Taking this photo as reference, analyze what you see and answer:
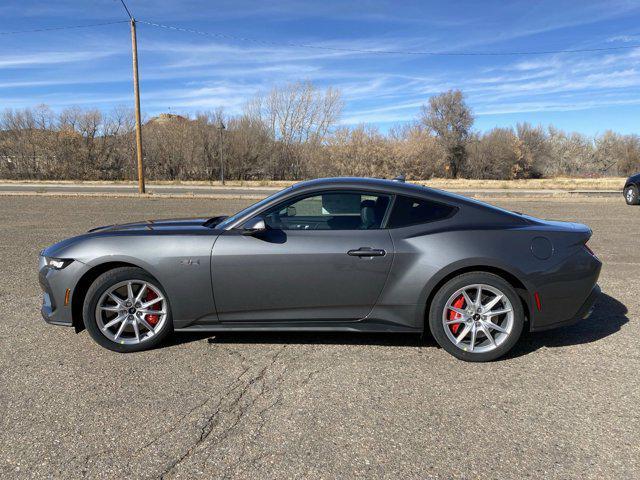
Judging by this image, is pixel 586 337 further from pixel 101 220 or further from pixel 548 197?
pixel 548 197

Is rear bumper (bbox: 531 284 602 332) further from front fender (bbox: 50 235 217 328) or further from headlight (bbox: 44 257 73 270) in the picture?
headlight (bbox: 44 257 73 270)

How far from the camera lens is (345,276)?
3557mm

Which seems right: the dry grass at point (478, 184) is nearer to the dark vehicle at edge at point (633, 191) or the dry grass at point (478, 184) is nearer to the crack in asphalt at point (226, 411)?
the dark vehicle at edge at point (633, 191)

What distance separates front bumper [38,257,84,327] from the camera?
12.1 feet

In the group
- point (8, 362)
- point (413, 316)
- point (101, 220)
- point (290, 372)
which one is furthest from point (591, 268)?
point (101, 220)

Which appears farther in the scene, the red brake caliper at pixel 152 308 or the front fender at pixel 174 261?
the red brake caliper at pixel 152 308

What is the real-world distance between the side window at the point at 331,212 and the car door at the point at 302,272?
0.02 metres

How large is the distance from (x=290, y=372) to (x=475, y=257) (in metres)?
1.67

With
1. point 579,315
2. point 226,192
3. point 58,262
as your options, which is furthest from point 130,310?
point 226,192

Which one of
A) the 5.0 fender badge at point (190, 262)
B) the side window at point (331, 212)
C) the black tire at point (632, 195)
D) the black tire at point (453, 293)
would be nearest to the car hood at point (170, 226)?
the 5.0 fender badge at point (190, 262)

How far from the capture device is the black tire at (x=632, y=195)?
16.4m

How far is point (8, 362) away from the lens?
3.56m

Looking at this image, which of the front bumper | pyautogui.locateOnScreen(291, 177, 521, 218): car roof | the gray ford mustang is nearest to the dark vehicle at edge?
the gray ford mustang

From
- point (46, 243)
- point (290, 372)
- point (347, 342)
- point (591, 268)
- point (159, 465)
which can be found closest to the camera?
point (159, 465)
